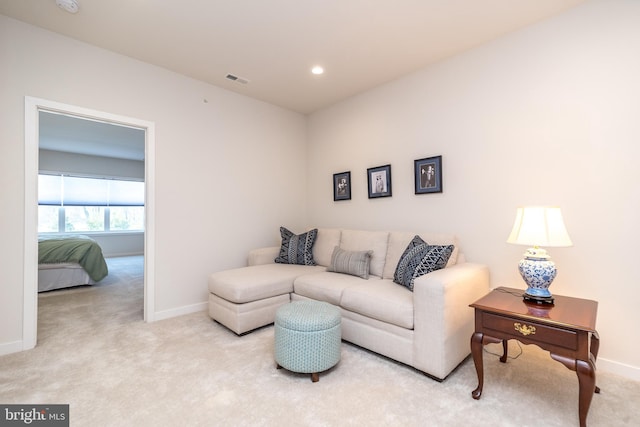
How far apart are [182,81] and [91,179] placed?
19.2 feet

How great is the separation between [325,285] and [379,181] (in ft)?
4.95

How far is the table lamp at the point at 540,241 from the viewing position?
174cm

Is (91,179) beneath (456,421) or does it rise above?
above

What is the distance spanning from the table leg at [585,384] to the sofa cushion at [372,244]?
1694 millimetres

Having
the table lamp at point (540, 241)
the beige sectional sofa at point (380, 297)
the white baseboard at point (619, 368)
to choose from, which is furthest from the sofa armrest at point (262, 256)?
the white baseboard at point (619, 368)

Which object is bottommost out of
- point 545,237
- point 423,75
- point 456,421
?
point 456,421

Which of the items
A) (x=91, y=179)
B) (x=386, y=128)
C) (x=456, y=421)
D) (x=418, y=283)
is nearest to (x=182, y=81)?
(x=386, y=128)

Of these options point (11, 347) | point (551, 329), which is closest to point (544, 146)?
point (551, 329)

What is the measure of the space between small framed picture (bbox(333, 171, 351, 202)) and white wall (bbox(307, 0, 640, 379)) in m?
0.63

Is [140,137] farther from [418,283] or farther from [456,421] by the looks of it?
[456,421]

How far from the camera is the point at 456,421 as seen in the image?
1.55 m

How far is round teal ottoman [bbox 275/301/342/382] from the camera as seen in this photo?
193cm

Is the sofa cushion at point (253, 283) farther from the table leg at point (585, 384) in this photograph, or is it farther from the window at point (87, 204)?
the window at point (87, 204)

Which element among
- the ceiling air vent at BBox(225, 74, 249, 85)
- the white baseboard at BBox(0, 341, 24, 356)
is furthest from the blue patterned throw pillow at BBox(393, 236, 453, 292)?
the white baseboard at BBox(0, 341, 24, 356)
